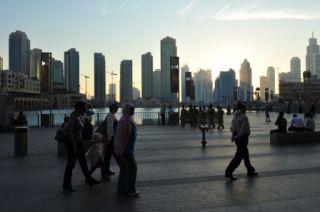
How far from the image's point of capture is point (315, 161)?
12.6 m

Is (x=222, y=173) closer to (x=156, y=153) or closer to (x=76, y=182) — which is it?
(x=76, y=182)

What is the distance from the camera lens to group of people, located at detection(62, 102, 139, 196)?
845 cm

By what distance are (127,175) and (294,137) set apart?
35.8 feet

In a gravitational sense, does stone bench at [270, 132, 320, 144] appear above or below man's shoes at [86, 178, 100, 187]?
above

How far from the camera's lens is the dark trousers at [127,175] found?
8.37 metres

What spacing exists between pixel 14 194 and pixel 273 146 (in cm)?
1063

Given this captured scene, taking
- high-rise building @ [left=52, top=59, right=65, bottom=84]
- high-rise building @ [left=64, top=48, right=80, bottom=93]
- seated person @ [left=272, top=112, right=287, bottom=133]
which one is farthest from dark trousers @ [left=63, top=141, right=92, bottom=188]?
high-rise building @ [left=52, top=59, right=65, bottom=84]

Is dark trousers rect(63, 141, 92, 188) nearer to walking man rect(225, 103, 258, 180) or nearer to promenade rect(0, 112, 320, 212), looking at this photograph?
promenade rect(0, 112, 320, 212)

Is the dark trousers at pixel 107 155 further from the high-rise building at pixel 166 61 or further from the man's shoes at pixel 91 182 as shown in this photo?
the high-rise building at pixel 166 61

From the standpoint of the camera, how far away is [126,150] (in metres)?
8.46

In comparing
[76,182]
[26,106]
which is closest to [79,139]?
[76,182]

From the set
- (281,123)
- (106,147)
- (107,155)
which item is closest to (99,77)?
(281,123)

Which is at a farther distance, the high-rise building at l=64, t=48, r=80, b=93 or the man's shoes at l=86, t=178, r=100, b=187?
the high-rise building at l=64, t=48, r=80, b=93

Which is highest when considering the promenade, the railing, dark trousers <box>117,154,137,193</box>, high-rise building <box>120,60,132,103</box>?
high-rise building <box>120,60,132,103</box>
